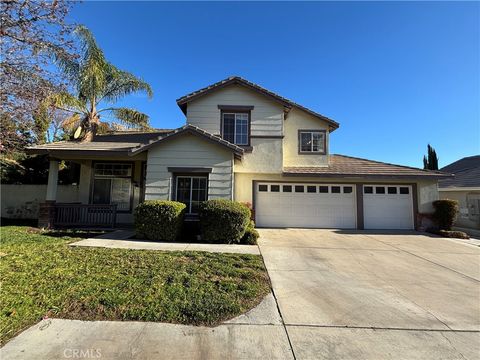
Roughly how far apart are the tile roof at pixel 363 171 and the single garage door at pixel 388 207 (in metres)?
0.82

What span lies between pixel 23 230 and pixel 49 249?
4599 mm

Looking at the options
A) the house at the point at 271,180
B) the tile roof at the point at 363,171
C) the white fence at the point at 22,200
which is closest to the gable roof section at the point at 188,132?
the house at the point at 271,180

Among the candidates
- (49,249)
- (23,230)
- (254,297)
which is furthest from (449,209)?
(23,230)

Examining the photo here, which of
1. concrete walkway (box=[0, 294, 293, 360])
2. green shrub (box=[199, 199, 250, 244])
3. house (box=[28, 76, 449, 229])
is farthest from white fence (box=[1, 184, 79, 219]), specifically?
concrete walkway (box=[0, 294, 293, 360])

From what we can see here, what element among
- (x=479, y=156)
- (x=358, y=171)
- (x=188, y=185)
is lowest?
(x=188, y=185)

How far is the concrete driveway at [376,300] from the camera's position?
3.57 m

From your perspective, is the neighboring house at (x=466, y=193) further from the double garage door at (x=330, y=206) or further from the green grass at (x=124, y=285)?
the green grass at (x=124, y=285)

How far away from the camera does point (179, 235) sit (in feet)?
33.9

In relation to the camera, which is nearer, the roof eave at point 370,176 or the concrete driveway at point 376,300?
the concrete driveway at point 376,300

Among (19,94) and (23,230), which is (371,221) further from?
(23,230)

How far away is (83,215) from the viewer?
12203 mm

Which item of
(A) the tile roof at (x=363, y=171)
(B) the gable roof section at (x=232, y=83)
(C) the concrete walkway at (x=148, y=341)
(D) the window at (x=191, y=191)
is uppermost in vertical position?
(B) the gable roof section at (x=232, y=83)

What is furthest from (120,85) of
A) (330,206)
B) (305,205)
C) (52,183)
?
(330,206)

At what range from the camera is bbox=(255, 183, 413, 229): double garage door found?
13.9m
